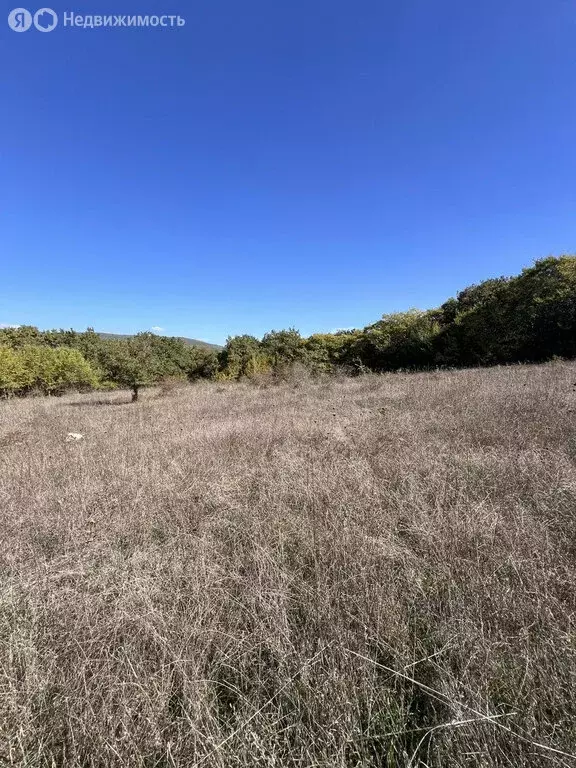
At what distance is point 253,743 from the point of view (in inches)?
43.9

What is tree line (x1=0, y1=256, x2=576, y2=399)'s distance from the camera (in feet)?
46.4

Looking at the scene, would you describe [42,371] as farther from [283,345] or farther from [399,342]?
[399,342]

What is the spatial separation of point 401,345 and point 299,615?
61.1ft

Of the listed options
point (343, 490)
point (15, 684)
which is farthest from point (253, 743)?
point (343, 490)

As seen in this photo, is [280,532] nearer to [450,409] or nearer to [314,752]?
[314,752]

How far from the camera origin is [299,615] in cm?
173

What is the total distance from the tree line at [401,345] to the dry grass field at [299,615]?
41.4ft

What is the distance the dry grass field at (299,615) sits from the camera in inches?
45.3

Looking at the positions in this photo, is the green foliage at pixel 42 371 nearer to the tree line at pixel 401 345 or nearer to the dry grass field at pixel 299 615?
the tree line at pixel 401 345

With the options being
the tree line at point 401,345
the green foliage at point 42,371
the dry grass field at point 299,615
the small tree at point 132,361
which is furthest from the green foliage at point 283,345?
the dry grass field at point 299,615

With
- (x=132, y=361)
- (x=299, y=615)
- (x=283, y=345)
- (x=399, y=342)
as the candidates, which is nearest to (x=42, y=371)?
(x=132, y=361)

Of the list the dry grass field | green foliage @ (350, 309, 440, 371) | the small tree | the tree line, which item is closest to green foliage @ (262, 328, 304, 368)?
the tree line

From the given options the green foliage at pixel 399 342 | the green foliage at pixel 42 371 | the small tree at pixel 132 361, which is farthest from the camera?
the green foliage at pixel 42 371

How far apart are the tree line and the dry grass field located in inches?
497
